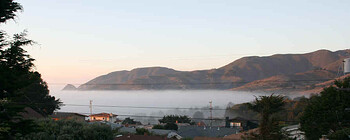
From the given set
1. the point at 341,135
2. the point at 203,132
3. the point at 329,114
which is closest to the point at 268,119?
the point at 341,135

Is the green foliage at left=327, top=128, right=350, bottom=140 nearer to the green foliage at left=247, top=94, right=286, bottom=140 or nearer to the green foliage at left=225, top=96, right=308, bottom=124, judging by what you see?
the green foliage at left=247, top=94, right=286, bottom=140

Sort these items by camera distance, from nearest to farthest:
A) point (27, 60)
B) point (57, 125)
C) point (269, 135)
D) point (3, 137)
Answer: point (3, 137)
point (27, 60)
point (269, 135)
point (57, 125)

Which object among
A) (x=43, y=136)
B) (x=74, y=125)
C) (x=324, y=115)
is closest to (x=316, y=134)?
(x=324, y=115)

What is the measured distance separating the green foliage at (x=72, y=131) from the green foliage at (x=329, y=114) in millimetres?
27295

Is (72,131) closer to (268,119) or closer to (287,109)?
(268,119)

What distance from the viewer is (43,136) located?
32.9 meters

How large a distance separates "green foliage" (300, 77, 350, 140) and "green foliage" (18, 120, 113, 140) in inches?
1075

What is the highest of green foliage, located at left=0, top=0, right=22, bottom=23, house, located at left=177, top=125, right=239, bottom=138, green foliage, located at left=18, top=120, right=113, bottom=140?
green foliage, located at left=0, top=0, right=22, bottom=23

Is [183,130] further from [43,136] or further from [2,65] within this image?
[2,65]

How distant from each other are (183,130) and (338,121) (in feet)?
130

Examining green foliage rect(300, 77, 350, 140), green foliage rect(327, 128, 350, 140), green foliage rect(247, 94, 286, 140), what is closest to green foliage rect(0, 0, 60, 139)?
green foliage rect(247, 94, 286, 140)

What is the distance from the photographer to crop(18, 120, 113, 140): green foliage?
112ft

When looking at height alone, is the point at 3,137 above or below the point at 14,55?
below

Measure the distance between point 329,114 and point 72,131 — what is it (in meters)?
32.0
